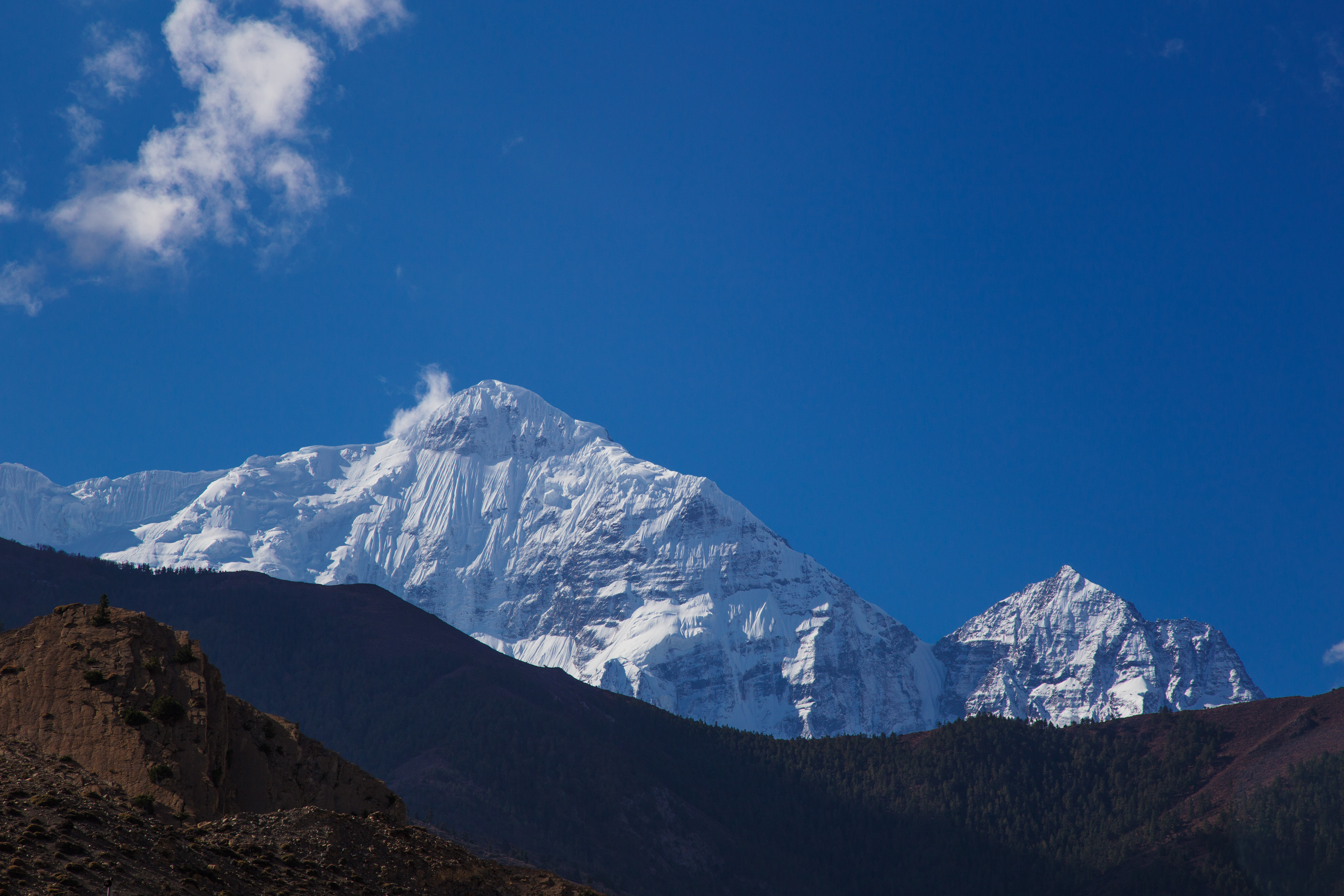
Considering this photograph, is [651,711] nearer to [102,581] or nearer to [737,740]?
[737,740]

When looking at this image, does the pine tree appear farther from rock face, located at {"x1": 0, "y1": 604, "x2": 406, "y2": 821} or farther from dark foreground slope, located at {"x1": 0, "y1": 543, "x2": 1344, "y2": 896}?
dark foreground slope, located at {"x1": 0, "y1": 543, "x2": 1344, "y2": 896}

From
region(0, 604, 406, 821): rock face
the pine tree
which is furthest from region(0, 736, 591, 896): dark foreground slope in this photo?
the pine tree

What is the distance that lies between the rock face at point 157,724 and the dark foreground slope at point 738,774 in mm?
84220

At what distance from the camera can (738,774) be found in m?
180

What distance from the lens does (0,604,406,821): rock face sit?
1501 inches

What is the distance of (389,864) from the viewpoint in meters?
35.3

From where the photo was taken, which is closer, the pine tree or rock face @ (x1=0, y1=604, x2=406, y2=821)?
rock face @ (x1=0, y1=604, x2=406, y2=821)

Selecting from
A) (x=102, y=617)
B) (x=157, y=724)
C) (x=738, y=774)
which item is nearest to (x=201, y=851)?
(x=157, y=724)

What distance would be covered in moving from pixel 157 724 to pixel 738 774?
14849 cm

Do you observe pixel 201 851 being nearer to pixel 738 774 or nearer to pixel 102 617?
pixel 102 617

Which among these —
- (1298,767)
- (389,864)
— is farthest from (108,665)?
(1298,767)

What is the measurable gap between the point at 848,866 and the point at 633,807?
30.5 metres

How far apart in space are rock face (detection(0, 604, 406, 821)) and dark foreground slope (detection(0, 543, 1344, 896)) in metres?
84.2

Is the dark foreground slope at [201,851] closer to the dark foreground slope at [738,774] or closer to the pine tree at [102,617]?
the pine tree at [102,617]
